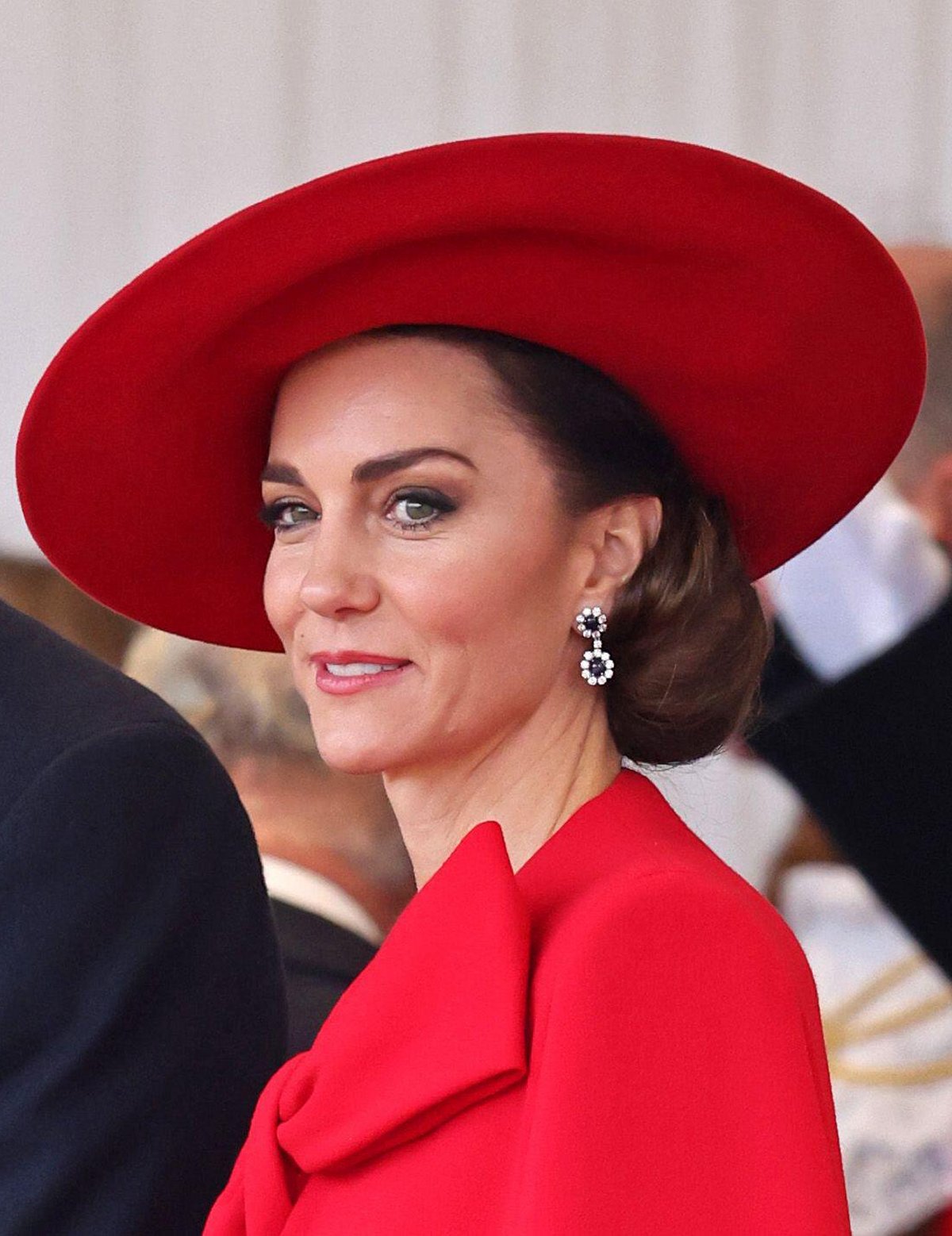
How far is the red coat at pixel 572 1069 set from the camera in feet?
2.96

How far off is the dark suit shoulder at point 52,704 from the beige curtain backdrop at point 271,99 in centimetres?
197

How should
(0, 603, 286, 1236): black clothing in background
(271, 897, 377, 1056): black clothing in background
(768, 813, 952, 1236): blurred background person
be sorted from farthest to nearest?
1. (768, 813, 952, 1236): blurred background person
2. (271, 897, 377, 1056): black clothing in background
3. (0, 603, 286, 1236): black clothing in background

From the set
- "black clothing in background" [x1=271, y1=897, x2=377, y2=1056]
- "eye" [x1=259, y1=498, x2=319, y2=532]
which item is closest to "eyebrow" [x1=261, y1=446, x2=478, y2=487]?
"eye" [x1=259, y1=498, x2=319, y2=532]

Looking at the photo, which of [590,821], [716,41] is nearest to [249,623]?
[590,821]

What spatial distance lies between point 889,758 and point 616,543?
206 cm

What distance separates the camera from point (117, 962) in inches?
52.4

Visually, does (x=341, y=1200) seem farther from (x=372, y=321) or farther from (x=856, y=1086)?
(x=856, y=1086)

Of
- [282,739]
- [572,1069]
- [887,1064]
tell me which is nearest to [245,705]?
[282,739]

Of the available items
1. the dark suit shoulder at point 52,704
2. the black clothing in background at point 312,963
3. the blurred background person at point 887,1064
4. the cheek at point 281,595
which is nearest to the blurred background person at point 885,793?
the blurred background person at point 887,1064

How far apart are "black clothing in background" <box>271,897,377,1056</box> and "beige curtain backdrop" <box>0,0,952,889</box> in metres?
0.97

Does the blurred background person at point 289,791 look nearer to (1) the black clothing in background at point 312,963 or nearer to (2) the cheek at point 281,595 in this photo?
(1) the black clothing in background at point 312,963

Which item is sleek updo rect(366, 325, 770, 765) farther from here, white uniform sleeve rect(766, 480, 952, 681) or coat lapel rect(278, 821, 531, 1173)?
white uniform sleeve rect(766, 480, 952, 681)

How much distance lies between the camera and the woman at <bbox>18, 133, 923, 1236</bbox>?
0.92 meters

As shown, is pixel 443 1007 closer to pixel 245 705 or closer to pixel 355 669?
pixel 355 669
